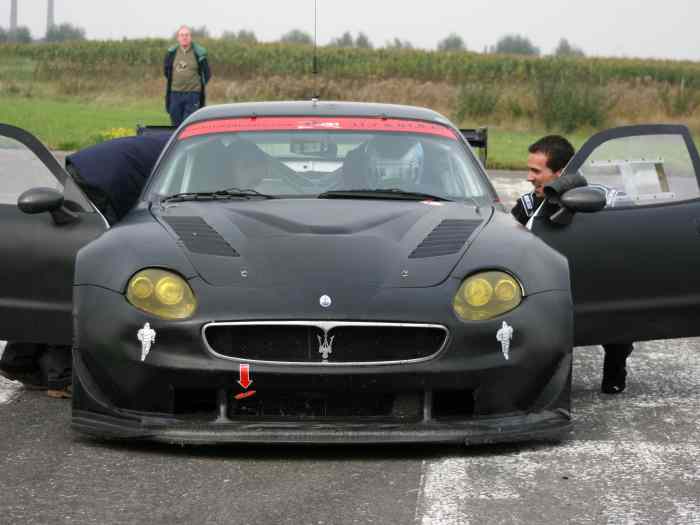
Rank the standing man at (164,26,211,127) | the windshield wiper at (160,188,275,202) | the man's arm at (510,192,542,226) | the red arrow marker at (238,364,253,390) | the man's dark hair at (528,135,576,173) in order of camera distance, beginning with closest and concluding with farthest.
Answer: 1. the red arrow marker at (238,364,253,390)
2. the windshield wiper at (160,188,275,202)
3. the man's arm at (510,192,542,226)
4. the man's dark hair at (528,135,576,173)
5. the standing man at (164,26,211,127)

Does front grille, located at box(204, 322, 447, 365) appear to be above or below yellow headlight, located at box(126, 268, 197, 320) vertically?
below

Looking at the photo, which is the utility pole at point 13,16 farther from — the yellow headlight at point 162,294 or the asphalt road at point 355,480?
the yellow headlight at point 162,294

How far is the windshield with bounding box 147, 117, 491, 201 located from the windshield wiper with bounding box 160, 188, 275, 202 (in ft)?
0.10

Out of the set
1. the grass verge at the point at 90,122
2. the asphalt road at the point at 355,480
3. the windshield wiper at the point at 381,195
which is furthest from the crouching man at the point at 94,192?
the grass verge at the point at 90,122

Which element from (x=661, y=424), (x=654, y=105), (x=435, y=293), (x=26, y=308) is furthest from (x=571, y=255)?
(x=654, y=105)

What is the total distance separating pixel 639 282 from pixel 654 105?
3401 cm

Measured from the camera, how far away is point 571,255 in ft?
22.3

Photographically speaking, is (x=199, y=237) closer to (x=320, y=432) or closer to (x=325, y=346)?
(x=325, y=346)

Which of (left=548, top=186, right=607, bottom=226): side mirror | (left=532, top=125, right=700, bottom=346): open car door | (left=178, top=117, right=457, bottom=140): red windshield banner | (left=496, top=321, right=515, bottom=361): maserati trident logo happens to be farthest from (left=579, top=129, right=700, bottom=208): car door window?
(left=496, top=321, right=515, bottom=361): maserati trident logo

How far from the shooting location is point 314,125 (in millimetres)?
7281

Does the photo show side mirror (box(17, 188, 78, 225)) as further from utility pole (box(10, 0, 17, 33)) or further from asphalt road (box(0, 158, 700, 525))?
utility pole (box(10, 0, 17, 33))

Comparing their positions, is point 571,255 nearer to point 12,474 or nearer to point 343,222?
point 343,222

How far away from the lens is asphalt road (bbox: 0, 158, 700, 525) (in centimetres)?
489

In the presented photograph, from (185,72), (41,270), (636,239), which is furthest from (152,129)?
(185,72)
